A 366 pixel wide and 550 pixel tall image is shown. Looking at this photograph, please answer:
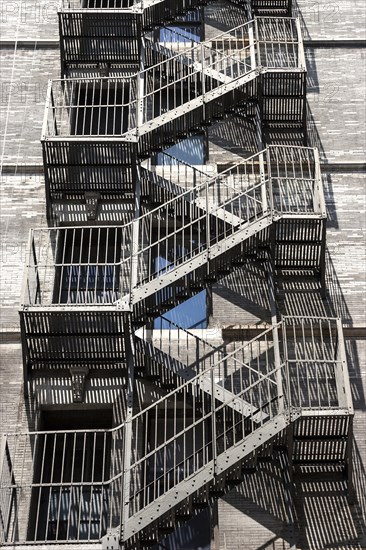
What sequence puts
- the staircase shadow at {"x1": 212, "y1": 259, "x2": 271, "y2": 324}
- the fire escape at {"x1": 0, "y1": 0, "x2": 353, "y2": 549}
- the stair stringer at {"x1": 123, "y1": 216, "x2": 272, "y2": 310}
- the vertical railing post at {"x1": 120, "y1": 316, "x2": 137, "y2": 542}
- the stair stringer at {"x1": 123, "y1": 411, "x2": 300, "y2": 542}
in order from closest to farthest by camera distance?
the stair stringer at {"x1": 123, "y1": 411, "x2": 300, "y2": 542} → the vertical railing post at {"x1": 120, "y1": 316, "x2": 137, "y2": 542} → the fire escape at {"x1": 0, "y1": 0, "x2": 353, "y2": 549} → the stair stringer at {"x1": 123, "y1": 216, "x2": 272, "y2": 310} → the staircase shadow at {"x1": 212, "y1": 259, "x2": 271, "y2": 324}

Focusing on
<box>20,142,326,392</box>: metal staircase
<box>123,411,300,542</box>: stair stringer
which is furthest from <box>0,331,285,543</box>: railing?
<box>20,142,326,392</box>: metal staircase

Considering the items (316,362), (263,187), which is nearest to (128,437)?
(316,362)

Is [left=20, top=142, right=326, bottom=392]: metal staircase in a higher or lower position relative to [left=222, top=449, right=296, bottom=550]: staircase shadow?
higher

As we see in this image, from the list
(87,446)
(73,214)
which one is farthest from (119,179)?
(87,446)

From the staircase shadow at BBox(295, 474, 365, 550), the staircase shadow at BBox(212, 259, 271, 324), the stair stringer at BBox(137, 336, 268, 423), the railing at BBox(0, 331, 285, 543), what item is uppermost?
the staircase shadow at BBox(212, 259, 271, 324)

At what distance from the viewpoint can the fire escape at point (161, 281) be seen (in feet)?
62.6

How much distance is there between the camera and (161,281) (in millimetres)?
20469

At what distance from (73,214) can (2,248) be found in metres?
1.53

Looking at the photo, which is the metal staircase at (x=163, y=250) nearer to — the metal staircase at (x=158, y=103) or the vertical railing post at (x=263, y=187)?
the vertical railing post at (x=263, y=187)

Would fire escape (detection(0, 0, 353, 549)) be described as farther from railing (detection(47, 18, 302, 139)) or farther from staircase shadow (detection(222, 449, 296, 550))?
staircase shadow (detection(222, 449, 296, 550))

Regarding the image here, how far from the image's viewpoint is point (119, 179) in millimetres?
23750

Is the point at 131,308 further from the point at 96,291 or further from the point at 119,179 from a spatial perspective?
the point at 119,179

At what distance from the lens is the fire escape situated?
19.1 m

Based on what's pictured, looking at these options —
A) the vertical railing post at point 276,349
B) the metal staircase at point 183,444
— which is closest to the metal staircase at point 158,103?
the vertical railing post at point 276,349
